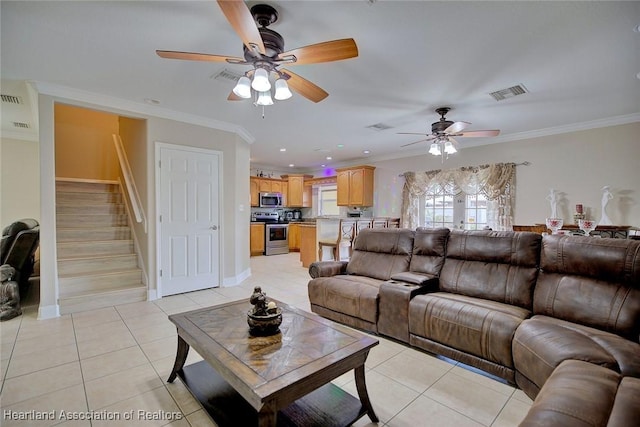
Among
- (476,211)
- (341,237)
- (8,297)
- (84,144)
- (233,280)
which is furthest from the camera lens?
(84,144)

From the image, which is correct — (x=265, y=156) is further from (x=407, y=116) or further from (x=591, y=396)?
(x=591, y=396)

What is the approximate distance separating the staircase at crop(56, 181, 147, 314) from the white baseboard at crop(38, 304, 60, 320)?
0.07m

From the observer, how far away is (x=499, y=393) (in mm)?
1976

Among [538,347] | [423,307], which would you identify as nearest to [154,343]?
[423,307]

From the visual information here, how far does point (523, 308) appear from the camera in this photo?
2.32m

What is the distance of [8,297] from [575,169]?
7.94 metres

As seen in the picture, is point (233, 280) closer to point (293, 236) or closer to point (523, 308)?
point (523, 308)

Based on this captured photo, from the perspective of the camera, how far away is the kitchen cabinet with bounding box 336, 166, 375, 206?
7211mm

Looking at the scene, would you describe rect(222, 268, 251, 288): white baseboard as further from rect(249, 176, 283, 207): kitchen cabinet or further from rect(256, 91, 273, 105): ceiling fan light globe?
rect(249, 176, 283, 207): kitchen cabinet

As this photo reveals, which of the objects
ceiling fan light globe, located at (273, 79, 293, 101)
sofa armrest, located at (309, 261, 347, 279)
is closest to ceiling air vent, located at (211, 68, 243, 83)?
ceiling fan light globe, located at (273, 79, 293, 101)

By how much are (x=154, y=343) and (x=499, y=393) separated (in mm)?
2887

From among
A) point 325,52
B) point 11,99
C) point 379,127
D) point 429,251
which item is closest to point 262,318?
point 325,52

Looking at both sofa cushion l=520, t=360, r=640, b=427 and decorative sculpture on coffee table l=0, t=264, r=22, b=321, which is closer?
sofa cushion l=520, t=360, r=640, b=427

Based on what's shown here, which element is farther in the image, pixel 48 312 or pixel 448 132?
pixel 448 132
